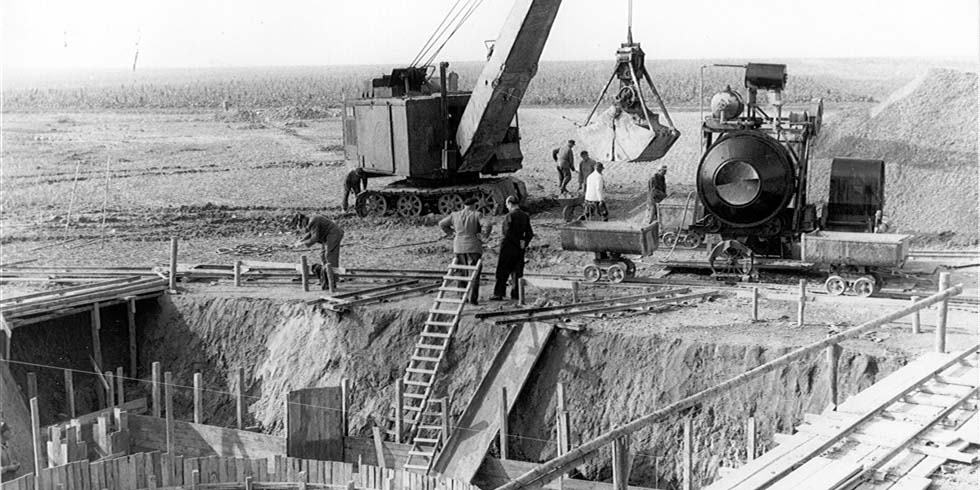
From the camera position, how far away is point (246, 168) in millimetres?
36094

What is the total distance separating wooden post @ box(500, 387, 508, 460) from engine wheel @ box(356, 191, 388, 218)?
11622 mm

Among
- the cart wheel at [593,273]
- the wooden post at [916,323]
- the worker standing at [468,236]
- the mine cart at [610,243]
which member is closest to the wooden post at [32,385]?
the worker standing at [468,236]

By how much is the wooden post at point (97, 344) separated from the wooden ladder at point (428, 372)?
5170 millimetres

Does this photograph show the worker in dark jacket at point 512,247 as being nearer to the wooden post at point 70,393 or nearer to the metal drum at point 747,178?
the metal drum at point 747,178

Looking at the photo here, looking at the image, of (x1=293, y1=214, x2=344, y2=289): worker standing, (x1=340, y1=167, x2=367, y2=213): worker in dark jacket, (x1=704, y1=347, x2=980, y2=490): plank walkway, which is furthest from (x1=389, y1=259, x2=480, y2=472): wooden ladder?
(x1=340, y1=167, x2=367, y2=213): worker in dark jacket

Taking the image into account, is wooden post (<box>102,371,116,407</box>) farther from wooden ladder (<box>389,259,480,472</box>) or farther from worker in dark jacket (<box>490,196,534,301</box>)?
worker in dark jacket (<box>490,196,534,301</box>)

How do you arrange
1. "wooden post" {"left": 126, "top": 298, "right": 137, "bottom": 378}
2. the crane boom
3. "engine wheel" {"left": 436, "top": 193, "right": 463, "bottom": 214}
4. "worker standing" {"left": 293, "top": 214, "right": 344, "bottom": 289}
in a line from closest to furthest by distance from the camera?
"worker standing" {"left": 293, "top": 214, "right": 344, "bottom": 289}
"wooden post" {"left": 126, "top": 298, "right": 137, "bottom": 378}
the crane boom
"engine wheel" {"left": 436, "top": 193, "right": 463, "bottom": 214}

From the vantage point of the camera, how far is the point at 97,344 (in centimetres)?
1775

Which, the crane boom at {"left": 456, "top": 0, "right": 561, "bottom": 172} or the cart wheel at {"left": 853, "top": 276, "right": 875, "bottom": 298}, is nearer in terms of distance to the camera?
the cart wheel at {"left": 853, "top": 276, "right": 875, "bottom": 298}

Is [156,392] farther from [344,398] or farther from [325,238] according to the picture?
[325,238]

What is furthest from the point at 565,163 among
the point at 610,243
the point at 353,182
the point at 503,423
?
the point at 503,423

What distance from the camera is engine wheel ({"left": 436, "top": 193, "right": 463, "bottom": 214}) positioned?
25203 mm

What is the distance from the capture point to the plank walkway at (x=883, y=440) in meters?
7.73

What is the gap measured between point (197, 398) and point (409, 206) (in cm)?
987
